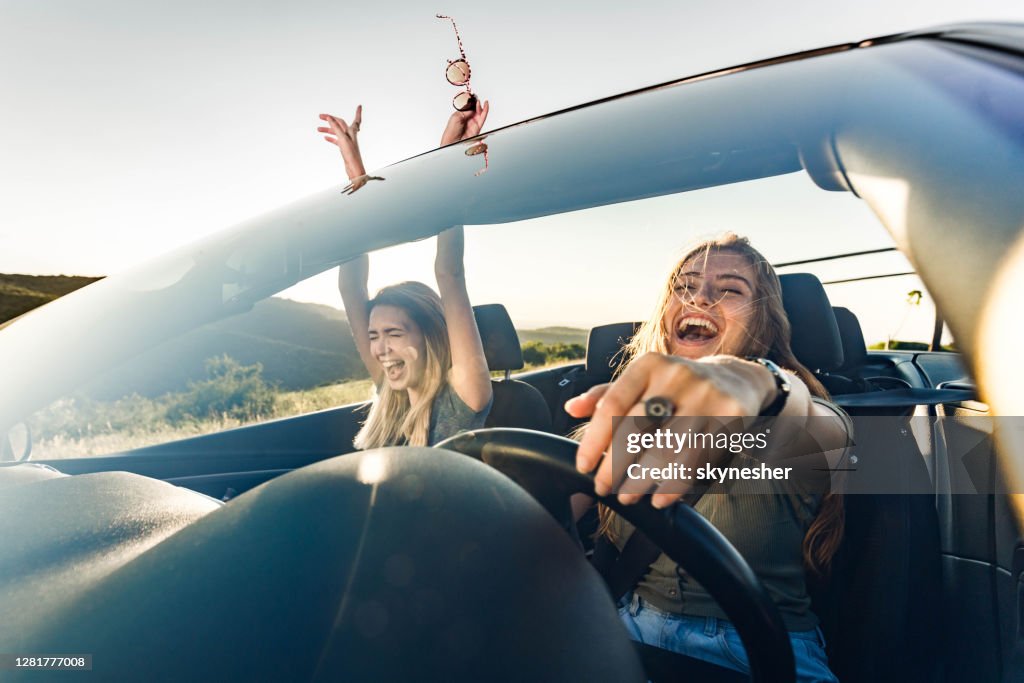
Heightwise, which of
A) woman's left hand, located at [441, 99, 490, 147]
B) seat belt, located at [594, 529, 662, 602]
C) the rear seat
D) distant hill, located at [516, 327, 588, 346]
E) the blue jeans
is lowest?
the blue jeans

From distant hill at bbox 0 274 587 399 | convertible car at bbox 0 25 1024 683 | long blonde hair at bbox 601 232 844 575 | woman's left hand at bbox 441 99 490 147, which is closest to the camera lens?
convertible car at bbox 0 25 1024 683

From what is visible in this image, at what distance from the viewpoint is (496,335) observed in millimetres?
932

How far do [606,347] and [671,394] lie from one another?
7.3 inches

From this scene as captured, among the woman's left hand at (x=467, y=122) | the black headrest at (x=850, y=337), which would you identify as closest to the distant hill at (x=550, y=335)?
the black headrest at (x=850, y=337)

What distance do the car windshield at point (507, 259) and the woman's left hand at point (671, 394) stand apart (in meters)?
0.15

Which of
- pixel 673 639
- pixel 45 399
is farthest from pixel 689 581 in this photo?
pixel 45 399

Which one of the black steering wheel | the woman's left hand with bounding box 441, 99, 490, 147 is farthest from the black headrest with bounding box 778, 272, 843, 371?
the woman's left hand with bounding box 441, 99, 490, 147

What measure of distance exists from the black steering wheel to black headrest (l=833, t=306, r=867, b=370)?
11.4 inches

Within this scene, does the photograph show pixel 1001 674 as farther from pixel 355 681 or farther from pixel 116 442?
pixel 116 442

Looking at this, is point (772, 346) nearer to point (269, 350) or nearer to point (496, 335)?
point (496, 335)

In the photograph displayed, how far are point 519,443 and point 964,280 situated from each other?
563 mm

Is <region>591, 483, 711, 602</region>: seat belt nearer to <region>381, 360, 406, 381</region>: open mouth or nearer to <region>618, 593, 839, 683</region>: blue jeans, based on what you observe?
<region>618, 593, 839, 683</region>: blue jeans

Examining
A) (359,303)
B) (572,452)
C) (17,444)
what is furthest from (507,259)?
(17,444)

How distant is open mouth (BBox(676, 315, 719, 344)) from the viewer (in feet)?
2.52
